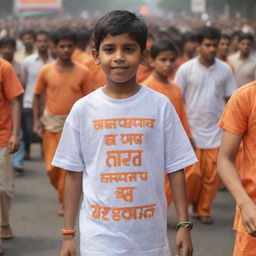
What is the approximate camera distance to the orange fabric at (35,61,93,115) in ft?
24.7

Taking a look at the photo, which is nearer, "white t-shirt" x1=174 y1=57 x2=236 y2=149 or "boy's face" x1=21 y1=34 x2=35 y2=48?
"white t-shirt" x1=174 y1=57 x2=236 y2=149

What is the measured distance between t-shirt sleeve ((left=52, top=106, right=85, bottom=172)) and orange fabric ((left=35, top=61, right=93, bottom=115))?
12.9 ft

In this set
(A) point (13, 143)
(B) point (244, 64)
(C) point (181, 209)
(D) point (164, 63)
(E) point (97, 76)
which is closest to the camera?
(C) point (181, 209)

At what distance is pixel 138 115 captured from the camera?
3.52 m

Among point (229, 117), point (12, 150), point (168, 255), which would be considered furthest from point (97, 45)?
point (12, 150)

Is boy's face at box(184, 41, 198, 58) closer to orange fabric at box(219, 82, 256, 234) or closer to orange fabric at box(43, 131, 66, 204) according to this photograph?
orange fabric at box(43, 131, 66, 204)

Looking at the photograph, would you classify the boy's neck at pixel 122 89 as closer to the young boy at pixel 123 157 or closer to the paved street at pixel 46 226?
the young boy at pixel 123 157

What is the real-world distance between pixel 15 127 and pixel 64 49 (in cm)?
165

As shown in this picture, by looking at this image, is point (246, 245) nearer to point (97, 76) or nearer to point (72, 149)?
point (72, 149)

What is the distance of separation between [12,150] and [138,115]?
2.70 meters

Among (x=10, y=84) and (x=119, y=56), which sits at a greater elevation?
(x=119, y=56)

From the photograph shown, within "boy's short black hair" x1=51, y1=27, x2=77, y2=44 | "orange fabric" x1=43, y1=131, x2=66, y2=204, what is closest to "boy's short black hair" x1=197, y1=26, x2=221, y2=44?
"boy's short black hair" x1=51, y1=27, x2=77, y2=44

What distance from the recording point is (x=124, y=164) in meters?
3.48

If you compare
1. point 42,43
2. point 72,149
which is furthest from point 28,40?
point 72,149
